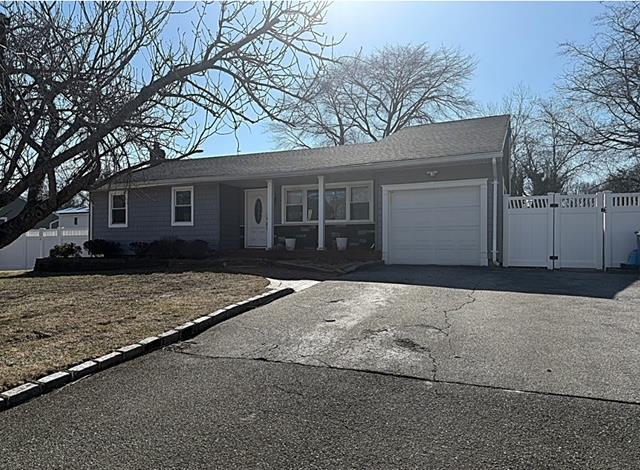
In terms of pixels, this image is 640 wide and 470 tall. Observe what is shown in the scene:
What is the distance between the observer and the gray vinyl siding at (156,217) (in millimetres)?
16281

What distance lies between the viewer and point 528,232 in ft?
40.0

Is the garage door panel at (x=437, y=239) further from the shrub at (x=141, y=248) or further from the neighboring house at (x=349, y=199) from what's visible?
the shrub at (x=141, y=248)

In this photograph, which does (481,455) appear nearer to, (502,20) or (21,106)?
(21,106)

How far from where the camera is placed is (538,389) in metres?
3.65

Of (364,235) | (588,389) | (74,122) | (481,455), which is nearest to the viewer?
(481,455)

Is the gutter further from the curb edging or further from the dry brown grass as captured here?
the curb edging

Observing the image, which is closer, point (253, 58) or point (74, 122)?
point (74, 122)

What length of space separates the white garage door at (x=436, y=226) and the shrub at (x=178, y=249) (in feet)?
19.2

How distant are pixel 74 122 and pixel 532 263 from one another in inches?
437

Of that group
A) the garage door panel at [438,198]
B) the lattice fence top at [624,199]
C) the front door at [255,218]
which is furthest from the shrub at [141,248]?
the lattice fence top at [624,199]

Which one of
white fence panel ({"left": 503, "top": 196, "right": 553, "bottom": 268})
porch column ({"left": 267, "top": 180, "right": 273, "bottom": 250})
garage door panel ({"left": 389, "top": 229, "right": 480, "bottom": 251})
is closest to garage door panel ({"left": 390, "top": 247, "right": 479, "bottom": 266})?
garage door panel ({"left": 389, "top": 229, "right": 480, "bottom": 251})

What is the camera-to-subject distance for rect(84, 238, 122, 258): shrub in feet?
55.5

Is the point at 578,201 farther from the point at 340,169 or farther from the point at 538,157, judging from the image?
the point at 538,157

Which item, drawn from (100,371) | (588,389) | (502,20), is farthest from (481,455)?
(502,20)
